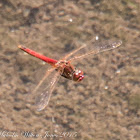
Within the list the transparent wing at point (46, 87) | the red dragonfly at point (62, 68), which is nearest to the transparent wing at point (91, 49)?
the red dragonfly at point (62, 68)

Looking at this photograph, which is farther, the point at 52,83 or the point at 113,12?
the point at 113,12

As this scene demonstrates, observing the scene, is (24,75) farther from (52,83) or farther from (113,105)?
(113,105)

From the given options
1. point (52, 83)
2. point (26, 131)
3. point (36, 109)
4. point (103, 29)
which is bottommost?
point (26, 131)

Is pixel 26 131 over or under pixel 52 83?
under

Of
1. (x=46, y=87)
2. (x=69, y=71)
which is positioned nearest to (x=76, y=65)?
(x=69, y=71)

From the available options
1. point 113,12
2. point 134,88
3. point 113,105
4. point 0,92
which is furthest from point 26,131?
point 113,12

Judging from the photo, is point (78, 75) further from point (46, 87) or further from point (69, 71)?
point (46, 87)

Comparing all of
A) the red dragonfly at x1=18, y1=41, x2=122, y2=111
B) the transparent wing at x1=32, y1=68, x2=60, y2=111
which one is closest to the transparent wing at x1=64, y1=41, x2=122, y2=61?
the red dragonfly at x1=18, y1=41, x2=122, y2=111
